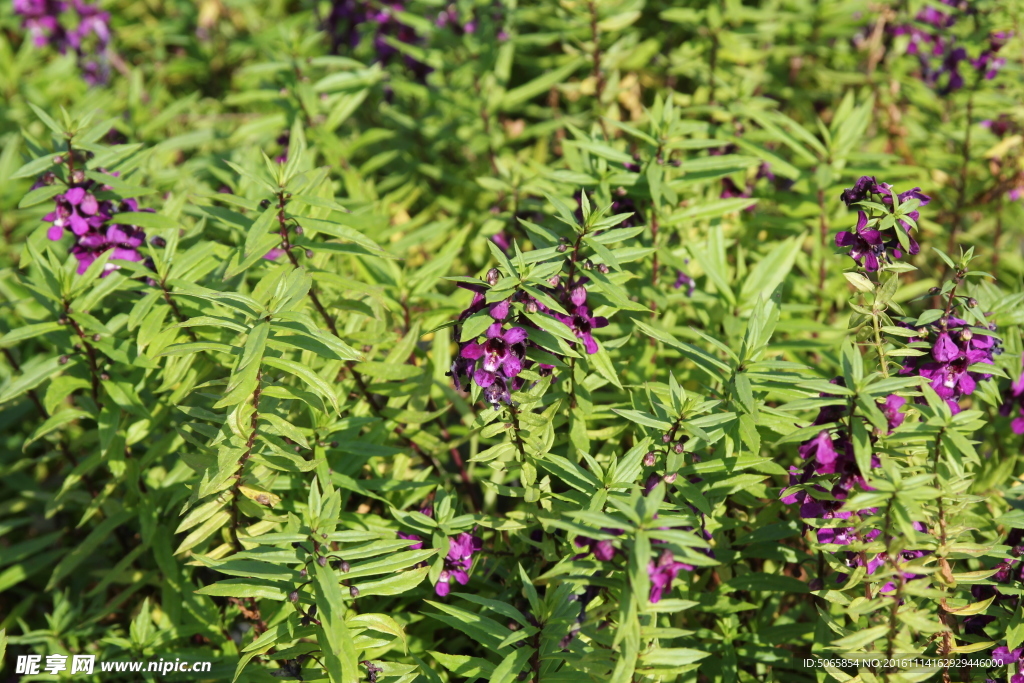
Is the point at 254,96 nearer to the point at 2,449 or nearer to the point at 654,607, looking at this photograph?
the point at 2,449

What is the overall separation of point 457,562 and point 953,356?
1938mm

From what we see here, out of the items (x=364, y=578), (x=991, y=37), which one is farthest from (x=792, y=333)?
(x=364, y=578)

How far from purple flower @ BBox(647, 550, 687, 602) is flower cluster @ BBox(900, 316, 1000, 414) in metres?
1.13

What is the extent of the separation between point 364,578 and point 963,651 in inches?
86.7

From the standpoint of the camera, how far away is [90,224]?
3.38 meters

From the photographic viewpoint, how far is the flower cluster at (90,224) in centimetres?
327

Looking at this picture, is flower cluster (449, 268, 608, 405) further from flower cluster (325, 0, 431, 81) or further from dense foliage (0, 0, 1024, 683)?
flower cluster (325, 0, 431, 81)

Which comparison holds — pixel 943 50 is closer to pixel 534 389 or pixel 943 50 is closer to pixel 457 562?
pixel 534 389

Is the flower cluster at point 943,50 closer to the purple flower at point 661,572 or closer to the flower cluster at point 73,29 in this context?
the purple flower at point 661,572

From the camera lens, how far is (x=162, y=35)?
6633 millimetres

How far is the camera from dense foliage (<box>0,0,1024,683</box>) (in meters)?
2.65

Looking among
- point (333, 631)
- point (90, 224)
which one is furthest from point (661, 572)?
point (90, 224)

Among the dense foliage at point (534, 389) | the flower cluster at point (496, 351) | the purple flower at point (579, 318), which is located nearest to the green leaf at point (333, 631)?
the dense foliage at point (534, 389)

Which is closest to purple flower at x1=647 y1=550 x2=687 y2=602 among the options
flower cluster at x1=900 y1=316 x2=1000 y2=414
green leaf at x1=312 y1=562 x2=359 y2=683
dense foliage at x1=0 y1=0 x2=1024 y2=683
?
dense foliage at x1=0 y1=0 x2=1024 y2=683
